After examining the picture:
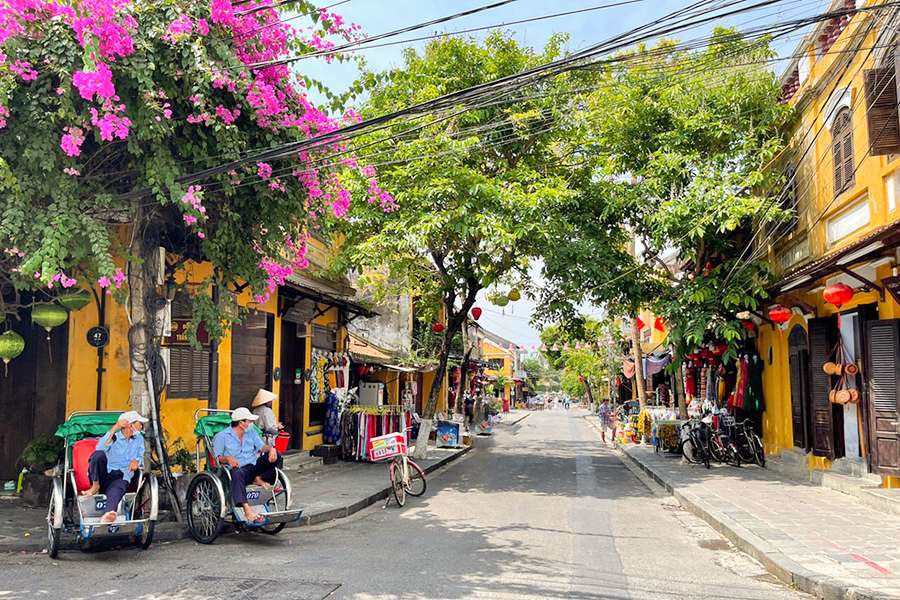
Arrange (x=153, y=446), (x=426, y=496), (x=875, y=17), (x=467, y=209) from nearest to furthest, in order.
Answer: (x=153, y=446) < (x=875, y=17) < (x=426, y=496) < (x=467, y=209)

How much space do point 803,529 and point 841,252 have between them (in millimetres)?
3797

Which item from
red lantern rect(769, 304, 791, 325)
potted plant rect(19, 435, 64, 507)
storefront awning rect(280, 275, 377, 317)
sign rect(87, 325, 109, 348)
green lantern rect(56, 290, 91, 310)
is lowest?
potted plant rect(19, 435, 64, 507)

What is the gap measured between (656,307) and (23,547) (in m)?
11.5

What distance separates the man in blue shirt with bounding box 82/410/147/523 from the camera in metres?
7.69

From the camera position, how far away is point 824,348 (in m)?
13.2

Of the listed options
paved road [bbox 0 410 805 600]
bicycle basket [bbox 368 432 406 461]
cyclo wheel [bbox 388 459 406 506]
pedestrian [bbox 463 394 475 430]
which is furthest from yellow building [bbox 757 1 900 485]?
pedestrian [bbox 463 394 475 430]

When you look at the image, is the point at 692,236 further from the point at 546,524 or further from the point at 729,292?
the point at 546,524

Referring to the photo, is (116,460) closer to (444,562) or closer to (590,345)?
(444,562)

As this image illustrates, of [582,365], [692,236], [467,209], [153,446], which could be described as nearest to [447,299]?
[467,209]

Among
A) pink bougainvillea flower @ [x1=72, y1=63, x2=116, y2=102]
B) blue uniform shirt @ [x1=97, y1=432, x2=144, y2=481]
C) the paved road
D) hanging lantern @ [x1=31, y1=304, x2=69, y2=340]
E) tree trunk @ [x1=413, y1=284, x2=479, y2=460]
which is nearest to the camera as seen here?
the paved road

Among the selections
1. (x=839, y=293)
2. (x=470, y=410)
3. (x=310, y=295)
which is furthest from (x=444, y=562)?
(x=470, y=410)

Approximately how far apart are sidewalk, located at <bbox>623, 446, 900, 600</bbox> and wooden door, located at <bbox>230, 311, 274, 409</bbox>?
322 inches

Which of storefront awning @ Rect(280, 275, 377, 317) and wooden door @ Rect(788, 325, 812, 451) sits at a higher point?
storefront awning @ Rect(280, 275, 377, 317)

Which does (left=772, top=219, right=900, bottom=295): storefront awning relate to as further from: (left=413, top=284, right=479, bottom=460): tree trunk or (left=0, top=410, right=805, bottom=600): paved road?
(left=413, top=284, right=479, bottom=460): tree trunk
